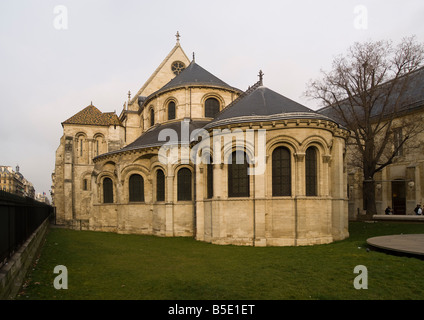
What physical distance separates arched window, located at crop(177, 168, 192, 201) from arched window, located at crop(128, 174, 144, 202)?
377cm

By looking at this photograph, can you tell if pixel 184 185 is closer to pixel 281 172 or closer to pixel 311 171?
pixel 281 172

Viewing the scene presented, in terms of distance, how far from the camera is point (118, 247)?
16984mm

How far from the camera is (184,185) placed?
74.9 feet

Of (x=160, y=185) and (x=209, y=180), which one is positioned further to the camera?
(x=160, y=185)

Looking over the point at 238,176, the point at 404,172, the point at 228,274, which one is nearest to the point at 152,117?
the point at 238,176

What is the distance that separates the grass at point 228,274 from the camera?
779 cm

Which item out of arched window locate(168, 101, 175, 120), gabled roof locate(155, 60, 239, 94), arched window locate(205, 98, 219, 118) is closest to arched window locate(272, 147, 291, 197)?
arched window locate(205, 98, 219, 118)

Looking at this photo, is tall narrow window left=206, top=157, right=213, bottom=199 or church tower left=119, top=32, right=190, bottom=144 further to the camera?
church tower left=119, top=32, right=190, bottom=144

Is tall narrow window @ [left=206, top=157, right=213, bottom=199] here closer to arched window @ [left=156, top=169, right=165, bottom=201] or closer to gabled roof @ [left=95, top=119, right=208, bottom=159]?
gabled roof @ [left=95, top=119, right=208, bottom=159]

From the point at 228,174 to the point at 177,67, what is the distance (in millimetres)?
23932

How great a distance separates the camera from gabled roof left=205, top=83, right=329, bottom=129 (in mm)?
16695

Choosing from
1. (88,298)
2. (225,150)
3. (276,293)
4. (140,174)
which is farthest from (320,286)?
(140,174)
